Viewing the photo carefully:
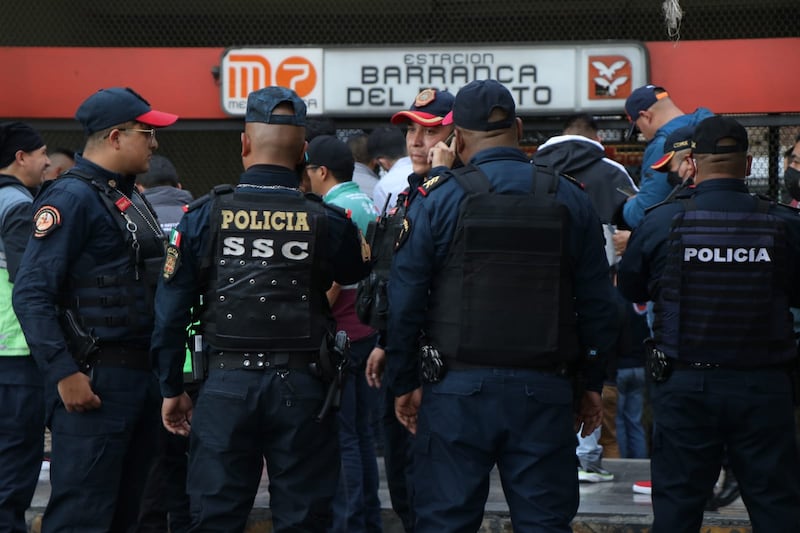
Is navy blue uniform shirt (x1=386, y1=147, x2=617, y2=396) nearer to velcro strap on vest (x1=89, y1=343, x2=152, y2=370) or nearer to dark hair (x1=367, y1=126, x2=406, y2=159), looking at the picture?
velcro strap on vest (x1=89, y1=343, x2=152, y2=370)

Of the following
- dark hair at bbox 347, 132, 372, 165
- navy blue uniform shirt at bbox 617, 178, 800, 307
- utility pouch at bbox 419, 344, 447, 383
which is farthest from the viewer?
dark hair at bbox 347, 132, 372, 165

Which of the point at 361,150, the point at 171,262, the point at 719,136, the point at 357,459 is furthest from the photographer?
the point at 361,150

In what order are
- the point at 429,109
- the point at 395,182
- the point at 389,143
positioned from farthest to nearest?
1. the point at 389,143
2. the point at 395,182
3. the point at 429,109

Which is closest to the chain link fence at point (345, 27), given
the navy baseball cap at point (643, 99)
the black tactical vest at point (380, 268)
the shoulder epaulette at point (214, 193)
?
the navy baseball cap at point (643, 99)

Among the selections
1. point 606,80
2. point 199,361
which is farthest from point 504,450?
point 606,80

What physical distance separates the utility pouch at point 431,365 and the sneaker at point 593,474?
7.70ft

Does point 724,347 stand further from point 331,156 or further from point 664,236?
point 331,156

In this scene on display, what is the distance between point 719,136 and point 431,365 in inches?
61.1

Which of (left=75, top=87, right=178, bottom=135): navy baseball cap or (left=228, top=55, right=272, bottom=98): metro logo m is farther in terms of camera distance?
(left=228, top=55, right=272, bottom=98): metro logo m

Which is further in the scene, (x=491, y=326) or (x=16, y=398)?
(x=16, y=398)

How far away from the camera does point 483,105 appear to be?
13.9 feet

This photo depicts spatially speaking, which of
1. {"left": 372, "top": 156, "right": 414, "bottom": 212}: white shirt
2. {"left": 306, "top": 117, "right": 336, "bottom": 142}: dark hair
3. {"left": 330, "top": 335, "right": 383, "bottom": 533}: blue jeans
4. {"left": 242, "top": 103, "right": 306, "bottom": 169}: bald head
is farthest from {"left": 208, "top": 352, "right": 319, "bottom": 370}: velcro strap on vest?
{"left": 306, "top": 117, "right": 336, "bottom": 142}: dark hair

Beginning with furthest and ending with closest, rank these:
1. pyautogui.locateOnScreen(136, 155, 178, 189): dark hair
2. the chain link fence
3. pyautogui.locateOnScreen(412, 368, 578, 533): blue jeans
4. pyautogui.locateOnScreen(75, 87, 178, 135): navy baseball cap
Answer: the chain link fence → pyautogui.locateOnScreen(136, 155, 178, 189): dark hair → pyautogui.locateOnScreen(75, 87, 178, 135): navy baseball cap → pyautogui.locateOnScreen(412, 368, 578, 533): blue jeans

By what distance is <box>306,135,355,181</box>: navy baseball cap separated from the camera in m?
5.93
